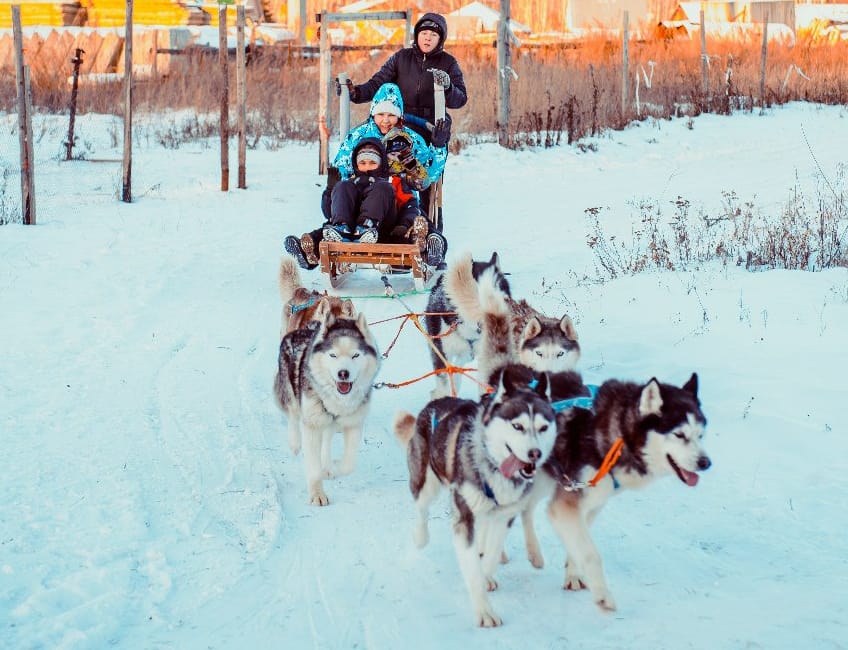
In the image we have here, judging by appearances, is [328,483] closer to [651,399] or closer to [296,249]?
[651,399]

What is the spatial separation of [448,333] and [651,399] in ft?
7.48

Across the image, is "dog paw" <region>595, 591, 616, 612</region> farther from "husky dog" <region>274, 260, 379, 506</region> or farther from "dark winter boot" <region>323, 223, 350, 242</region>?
"dark winter boot" <region>323, 223, 350, 242</region>

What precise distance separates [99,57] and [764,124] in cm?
1595

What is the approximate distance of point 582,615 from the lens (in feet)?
10.1

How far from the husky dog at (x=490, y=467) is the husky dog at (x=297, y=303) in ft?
4.62

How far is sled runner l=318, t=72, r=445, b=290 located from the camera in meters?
7.43

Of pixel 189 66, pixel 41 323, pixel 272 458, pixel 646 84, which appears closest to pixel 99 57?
pixel 189 66

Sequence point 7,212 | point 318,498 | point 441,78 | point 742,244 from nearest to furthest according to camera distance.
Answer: point 318,498
point 742,244
point 441,78
point 7,212

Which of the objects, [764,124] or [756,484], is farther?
[764,124]

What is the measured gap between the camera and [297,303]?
17.4 feet

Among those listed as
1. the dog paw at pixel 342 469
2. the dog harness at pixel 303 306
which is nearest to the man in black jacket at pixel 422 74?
the dog harness at pixel 303 306

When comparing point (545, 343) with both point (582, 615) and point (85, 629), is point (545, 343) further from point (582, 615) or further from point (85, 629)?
Answer: point (85, 629)

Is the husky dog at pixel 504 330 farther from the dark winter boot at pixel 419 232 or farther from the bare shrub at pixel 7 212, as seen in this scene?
the bare shrub at pixel 7 212

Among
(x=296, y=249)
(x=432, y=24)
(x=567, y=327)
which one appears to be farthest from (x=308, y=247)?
(x=567, y=327)
